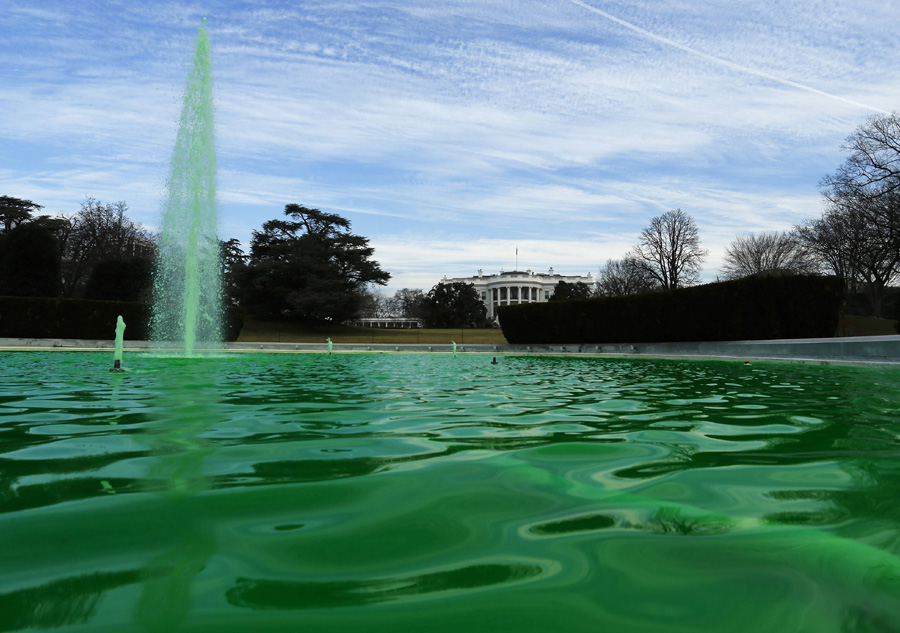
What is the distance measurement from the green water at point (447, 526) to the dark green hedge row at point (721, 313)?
65.8 feet

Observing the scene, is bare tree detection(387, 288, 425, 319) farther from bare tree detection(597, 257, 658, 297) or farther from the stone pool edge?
the stone pool edge

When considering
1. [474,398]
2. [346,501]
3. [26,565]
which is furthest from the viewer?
[474,398]

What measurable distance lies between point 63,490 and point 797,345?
2016 cm

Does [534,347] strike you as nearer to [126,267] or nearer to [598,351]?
[598,351]

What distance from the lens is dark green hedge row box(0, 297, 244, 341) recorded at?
28.0 metres

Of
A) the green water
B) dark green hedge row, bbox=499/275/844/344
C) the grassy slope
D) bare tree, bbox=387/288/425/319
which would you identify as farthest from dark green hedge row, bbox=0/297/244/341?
bare tree, bbox=387/288/425/319

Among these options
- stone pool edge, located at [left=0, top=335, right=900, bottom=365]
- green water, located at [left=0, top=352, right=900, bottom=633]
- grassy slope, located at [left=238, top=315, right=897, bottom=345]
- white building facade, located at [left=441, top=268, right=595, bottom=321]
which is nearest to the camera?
green water, located at [left=0, top=352, right=900, bottom=633]

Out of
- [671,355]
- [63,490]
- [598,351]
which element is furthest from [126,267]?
[63,490]

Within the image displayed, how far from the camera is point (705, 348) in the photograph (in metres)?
22.4

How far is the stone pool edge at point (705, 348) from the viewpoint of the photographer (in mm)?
15644

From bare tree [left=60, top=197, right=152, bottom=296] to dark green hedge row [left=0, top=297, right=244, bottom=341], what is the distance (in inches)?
803

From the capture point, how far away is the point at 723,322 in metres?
23.2

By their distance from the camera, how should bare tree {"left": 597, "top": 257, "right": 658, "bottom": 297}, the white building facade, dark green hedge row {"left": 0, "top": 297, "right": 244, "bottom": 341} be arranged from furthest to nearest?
1. the white building facade
2. bare tree {"left": 597, "top": 257, "right": 658, "bottom": 297}
3. dark green hedge row {"left": 0, "top": 297, "right": 244, "bottom": 341}

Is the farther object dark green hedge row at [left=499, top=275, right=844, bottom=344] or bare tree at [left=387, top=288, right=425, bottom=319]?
bare tree at [left=387, top=288, right=425, bottom=319]
